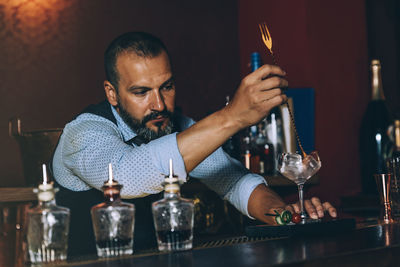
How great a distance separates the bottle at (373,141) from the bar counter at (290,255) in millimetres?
1586

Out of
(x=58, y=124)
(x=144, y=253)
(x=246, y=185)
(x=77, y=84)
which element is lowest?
(x=144, y=253)

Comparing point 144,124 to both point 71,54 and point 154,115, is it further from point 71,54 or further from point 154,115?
point 71,54

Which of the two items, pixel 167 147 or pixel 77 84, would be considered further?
pixel 77 84

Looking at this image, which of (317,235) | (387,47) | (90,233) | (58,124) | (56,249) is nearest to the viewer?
(56,249)

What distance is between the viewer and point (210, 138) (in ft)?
4.34

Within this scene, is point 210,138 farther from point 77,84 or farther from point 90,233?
point 77,84

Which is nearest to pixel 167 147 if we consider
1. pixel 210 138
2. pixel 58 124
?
pixel 210 138

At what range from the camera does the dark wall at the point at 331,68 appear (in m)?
2.74

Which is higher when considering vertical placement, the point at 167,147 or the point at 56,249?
the point at 167,147

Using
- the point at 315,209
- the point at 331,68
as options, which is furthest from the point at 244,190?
the point at 331,68

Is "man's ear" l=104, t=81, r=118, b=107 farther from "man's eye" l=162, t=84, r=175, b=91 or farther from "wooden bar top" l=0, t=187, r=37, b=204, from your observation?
"wooden bar top" l=0, t=187, r=37, b=204

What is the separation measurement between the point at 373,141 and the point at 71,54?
5.08ft

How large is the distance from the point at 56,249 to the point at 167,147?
1.23 ft

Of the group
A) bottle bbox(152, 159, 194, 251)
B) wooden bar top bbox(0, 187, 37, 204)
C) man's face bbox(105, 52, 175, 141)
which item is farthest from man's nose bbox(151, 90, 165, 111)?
bottle bbox(152, 159, 194, 251)
